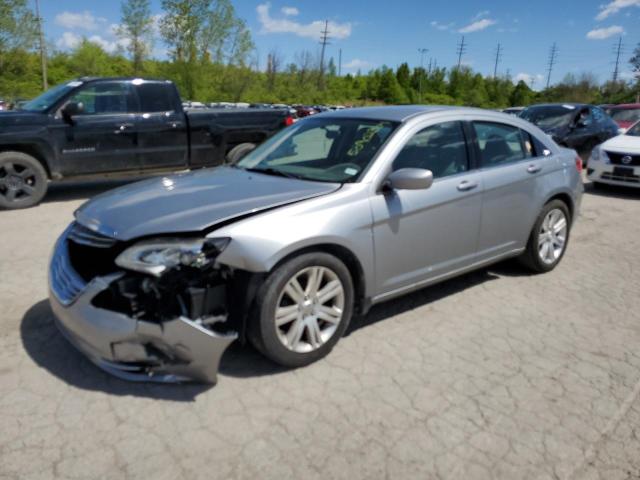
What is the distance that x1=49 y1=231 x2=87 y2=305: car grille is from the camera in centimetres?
290

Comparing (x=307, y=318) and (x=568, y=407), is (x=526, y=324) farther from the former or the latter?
(x=307, y=318)

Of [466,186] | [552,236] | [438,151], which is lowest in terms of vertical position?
[552,236]

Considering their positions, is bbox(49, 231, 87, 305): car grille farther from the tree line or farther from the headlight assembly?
the tree line

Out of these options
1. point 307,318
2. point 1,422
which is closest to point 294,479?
point 307,318

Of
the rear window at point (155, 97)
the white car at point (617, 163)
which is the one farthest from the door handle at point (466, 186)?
the white car at point (617, 163)

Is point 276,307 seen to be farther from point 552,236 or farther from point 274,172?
point 552,236

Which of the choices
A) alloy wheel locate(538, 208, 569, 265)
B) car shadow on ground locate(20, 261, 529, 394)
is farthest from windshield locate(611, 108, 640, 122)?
car shadow on ground locate(20, 261, 529, 394)

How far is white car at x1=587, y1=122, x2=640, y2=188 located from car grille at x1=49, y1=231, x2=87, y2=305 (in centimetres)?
941

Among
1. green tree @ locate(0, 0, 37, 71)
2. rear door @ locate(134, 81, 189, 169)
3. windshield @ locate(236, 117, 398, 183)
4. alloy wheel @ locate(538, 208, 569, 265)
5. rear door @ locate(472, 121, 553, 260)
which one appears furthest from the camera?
green tree @ locate(0, 0, 37, 71)

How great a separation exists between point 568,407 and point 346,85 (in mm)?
83714

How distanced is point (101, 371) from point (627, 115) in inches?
650

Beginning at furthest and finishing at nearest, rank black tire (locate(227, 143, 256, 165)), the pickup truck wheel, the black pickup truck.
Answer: black tire (locate(227, 143, 256, 165)) → the black pickup truck → the pickup truck wheel

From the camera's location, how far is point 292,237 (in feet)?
9.64

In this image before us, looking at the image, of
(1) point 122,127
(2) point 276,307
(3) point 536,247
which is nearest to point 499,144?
(3) point 536,247
